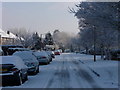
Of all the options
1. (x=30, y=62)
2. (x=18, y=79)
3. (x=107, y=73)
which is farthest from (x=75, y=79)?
(x=18, y=79)

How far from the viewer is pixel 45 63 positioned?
116 feet

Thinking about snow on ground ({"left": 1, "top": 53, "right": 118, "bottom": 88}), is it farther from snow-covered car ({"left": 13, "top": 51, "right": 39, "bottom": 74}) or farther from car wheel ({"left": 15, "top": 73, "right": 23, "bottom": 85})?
snow-covered car ({"left": 13, "top": 51, "right": 39, "bottom": 74})

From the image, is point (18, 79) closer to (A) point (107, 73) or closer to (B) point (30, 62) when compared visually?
(B) point (30, 62)

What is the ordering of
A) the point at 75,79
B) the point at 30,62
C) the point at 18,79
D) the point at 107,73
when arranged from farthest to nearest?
the point at 30,62 < the point at 107,73 < the point at 75,79 < the point at 18,79

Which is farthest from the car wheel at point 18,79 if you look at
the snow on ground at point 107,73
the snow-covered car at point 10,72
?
the snow on ground at point 107,73

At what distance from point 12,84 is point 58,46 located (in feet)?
495

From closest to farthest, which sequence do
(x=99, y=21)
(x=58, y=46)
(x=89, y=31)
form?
(x=99, y=21), (x=89, y=31), (x=58, y=46)

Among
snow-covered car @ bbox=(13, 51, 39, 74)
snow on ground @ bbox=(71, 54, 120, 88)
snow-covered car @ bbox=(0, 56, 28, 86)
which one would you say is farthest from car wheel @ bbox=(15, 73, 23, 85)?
snow-covered car @ bbox=(13, 51, 39, 74)

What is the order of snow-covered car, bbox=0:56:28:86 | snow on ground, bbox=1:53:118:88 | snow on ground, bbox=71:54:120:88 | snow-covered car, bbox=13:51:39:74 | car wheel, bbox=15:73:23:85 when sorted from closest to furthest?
snow-covered car, bbox=0:56:28:86 < car wheel, bbox=15:73:23:85 < snow on ground, bbox=1:53:118:88 < snow on ground, bbox=71:54:120:88 < snow-covered car, bbox=13:51:39:74

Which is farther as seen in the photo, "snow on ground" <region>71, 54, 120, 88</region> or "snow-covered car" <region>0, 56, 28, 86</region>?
"snow on ground" <region>71, 54, 120, 88</region>

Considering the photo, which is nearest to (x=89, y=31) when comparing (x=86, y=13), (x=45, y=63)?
(x=45, y=63)

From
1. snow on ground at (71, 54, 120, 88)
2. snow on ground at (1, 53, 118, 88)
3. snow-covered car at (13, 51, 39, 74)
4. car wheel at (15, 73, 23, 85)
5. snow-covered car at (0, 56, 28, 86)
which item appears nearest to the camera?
snow-covered car at (0, 56, 28, 86)

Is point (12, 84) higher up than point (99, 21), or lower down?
lower down

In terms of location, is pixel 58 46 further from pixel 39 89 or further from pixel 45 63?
pixel 39 89
